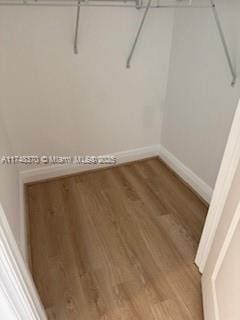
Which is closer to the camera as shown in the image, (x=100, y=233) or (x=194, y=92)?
(x=100, y=233)

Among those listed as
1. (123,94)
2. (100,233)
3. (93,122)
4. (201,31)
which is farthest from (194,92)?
(100,233)

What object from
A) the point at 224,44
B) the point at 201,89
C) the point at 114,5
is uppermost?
the point at 114,5

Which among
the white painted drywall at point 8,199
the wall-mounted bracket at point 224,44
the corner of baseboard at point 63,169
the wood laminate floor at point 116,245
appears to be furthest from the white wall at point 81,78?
the wall-mounted bracket at point 224,44

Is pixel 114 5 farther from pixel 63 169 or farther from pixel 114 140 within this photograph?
pixel 63 169

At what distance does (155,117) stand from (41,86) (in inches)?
37.9

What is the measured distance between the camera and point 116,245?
4.99 feet

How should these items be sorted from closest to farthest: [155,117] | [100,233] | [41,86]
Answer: [100,233]
[41,86]
[155,117]

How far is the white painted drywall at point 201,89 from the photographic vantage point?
145 centimetres

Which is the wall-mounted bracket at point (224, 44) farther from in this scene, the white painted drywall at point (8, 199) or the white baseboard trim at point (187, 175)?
the white painted drywall at point (8, 199)

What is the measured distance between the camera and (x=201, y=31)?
158 cm

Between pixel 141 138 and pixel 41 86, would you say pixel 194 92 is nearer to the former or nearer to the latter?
pixel 141 138

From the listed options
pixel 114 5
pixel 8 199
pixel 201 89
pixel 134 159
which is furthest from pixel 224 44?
pixel 8 199

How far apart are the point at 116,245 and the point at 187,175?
828mm
